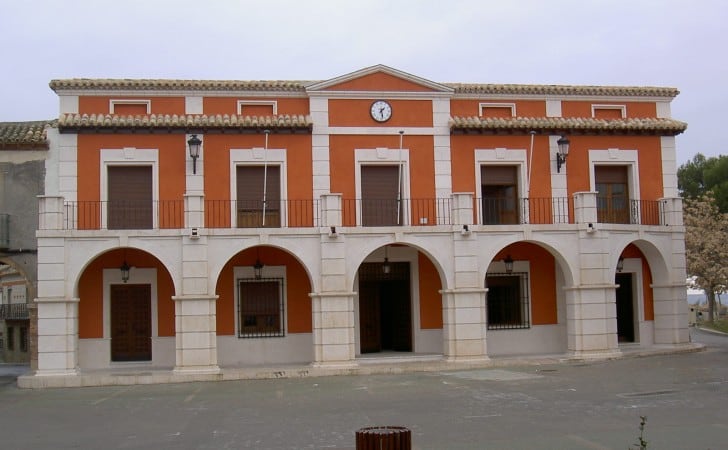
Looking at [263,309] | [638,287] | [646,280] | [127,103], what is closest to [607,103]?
[646,280]

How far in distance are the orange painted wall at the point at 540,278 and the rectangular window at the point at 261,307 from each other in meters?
5.80

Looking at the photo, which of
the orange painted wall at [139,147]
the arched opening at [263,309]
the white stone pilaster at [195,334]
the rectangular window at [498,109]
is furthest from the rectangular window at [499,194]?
the orange painted wall at [139,147]

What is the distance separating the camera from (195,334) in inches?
715

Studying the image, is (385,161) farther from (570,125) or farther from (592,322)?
(592,322)

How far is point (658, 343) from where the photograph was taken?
2162 cm

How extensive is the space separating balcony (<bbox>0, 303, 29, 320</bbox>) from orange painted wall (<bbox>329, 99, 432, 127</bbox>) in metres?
16.5

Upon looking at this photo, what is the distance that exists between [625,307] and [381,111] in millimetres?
8581

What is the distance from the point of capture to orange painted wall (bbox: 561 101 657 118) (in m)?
22.0

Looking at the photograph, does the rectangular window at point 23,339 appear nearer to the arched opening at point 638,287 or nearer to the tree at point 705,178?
the arched opening at point 638,287

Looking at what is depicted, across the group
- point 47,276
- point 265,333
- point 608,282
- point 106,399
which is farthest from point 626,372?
point 47,276

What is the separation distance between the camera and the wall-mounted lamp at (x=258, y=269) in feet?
65.9

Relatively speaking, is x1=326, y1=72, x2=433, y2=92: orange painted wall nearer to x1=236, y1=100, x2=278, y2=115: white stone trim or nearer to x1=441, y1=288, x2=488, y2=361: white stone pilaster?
x1=236, y1=100, x2=278, y2=115: white stone trim

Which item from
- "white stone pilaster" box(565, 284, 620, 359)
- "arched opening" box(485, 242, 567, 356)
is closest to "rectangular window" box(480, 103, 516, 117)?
"arched opening" box(485, 242, 567, 356)

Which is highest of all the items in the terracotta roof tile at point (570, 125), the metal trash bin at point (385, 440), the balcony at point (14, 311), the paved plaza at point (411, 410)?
the terracotta roof tile at point (570, 125)
